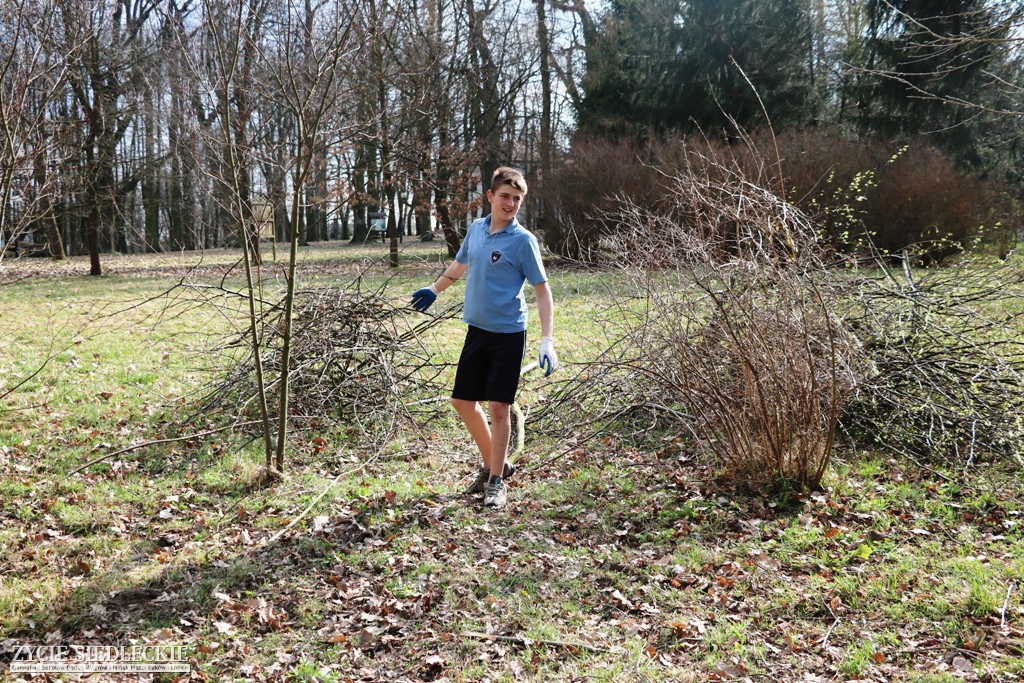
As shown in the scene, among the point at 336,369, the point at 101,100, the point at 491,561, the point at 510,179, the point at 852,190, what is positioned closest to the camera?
the point at 491,561

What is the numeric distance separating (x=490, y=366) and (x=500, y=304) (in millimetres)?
385

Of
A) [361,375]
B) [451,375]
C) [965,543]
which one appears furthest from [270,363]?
[965,543]

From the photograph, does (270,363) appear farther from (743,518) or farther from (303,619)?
(743,518)

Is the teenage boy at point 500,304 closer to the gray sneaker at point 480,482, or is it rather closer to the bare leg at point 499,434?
the bare leg at point 499,434

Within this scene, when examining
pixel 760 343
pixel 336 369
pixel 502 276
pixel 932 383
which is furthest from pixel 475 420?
pixel 932 383

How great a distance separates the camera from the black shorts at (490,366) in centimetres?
433

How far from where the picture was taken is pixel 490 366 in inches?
173

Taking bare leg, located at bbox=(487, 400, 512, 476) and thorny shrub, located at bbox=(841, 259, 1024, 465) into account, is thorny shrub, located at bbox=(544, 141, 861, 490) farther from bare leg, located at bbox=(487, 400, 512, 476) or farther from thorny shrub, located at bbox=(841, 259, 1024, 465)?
bare leg, located at bbox=(487, 400, 512, 476)

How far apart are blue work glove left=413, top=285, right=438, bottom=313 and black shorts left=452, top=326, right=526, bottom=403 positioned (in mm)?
650

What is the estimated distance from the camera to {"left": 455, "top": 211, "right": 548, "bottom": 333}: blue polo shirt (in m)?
4.28

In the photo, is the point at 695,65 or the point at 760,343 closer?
the point at 760,343

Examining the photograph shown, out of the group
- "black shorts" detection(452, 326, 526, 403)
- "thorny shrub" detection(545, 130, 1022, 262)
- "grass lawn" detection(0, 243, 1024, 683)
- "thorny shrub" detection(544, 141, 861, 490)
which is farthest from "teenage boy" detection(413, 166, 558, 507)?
"thorny shrub" detection(545, 130, 1022, 262)

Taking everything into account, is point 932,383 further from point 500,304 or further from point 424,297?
point 424,297

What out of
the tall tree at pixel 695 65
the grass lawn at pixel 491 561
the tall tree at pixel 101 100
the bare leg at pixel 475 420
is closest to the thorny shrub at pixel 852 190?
the tall tree at pixel 695 65
